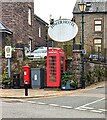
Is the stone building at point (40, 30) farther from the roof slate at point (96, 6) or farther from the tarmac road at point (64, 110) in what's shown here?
the tarmac road at point (64, 110)

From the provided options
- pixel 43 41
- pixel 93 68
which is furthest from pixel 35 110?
pixel 43 41

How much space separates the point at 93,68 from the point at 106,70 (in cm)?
433

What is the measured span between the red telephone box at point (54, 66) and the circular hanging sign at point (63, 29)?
154 centimetres

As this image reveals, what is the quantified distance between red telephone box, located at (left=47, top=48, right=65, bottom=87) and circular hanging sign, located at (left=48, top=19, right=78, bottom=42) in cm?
154

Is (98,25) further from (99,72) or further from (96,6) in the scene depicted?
(99,72)

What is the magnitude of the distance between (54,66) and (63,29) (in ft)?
8.30

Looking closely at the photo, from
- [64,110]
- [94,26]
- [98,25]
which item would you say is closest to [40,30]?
[94,26]

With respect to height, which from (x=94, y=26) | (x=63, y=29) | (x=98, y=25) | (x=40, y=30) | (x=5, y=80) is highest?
(x=98, y=25)

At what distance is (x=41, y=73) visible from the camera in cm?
2316

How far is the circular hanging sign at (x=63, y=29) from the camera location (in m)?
22.8

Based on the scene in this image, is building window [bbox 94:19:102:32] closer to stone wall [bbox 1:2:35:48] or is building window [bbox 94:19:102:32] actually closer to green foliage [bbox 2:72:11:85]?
stone wall [bbox 1:2:35:48]

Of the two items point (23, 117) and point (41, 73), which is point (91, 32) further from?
point (23, 117)

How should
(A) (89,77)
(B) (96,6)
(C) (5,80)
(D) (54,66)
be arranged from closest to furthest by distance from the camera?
1. (D) (54,66)
2. (C) (5,80)
3. (A) (89,77)
4. (B) (96,6)

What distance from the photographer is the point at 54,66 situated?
21984 mm
